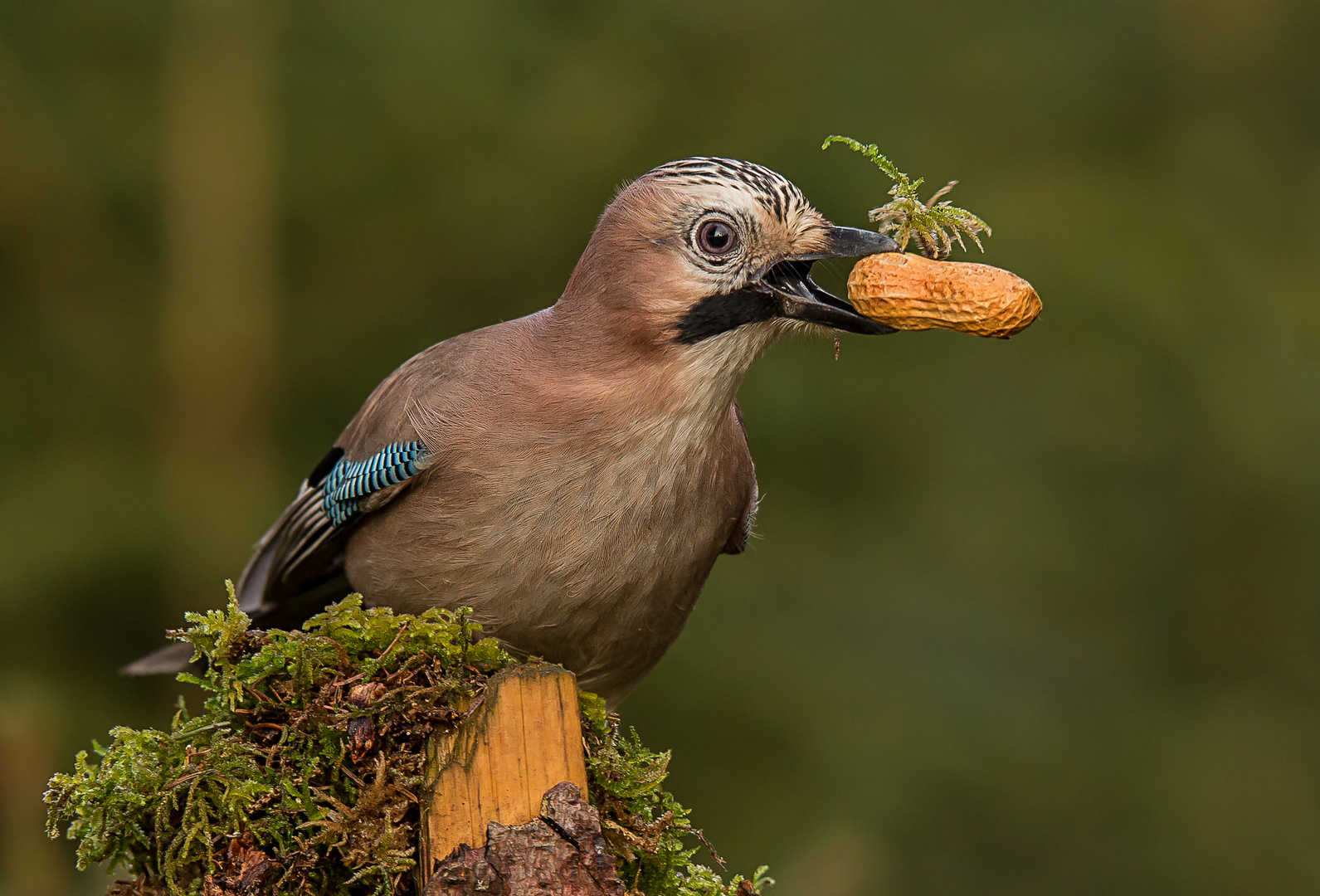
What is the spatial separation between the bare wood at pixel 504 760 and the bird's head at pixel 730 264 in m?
1.26

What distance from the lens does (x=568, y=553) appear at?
3.60 m

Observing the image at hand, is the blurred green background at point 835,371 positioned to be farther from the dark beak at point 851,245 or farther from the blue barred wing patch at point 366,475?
the dark beak at point 851,245

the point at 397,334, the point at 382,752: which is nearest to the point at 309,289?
the point at 397,334

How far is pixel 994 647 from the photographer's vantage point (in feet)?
26.2

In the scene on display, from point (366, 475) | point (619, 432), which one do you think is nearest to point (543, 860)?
point (619, 432)

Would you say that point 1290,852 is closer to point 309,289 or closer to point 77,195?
point 309,289

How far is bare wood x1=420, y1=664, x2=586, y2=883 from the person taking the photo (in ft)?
8.50

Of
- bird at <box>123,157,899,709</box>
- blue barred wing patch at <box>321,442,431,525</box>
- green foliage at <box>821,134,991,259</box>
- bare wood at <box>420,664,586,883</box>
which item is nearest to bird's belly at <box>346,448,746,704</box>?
bird at <box>123,157,899,709</box>

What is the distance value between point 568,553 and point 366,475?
806 mm

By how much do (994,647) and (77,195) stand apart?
17.9 feet

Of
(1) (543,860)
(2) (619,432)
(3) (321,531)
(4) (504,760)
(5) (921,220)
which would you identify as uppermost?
(5) (921,220)

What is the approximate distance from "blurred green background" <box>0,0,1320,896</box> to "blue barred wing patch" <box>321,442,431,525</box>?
2947 millimetres

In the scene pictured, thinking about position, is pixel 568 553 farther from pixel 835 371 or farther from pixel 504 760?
pixel 835 371

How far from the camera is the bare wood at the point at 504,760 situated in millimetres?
2592
